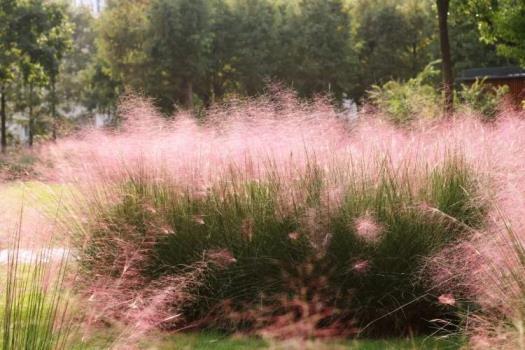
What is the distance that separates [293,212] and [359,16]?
37.4 m

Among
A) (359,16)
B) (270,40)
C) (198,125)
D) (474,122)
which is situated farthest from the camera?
(359,16)

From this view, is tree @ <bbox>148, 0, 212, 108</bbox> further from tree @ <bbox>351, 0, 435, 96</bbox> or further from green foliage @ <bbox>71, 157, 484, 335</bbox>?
green foliage @ <bbox>71, 157, 484, 335</bbox>

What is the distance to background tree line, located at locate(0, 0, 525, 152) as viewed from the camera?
1070 inches

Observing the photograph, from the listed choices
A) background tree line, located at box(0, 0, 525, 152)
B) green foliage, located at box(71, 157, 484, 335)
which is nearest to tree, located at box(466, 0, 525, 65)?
green foliage, located at box(71, 157, 484, 335)

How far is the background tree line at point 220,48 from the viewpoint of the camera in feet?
89.2

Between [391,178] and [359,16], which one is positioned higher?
[359,16]

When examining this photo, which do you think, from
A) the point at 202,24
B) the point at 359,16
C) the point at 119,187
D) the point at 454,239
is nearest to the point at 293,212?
the point at 454,239

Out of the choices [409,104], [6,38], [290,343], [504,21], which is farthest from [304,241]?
[6,38]

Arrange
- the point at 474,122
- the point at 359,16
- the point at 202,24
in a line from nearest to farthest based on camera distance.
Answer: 1. the point at 474,122
2. the point at 202,24
3. the point at 359,16

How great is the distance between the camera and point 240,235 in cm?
494

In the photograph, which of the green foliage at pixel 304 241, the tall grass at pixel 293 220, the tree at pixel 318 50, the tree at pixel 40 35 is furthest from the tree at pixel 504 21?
the tree at pixel 318 50

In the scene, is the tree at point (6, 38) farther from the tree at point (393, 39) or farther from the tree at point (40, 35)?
the tree at point (393, 39)

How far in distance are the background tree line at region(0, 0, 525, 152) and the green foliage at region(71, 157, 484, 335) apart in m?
22.8

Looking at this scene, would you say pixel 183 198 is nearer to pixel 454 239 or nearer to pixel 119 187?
pixel 119 187
